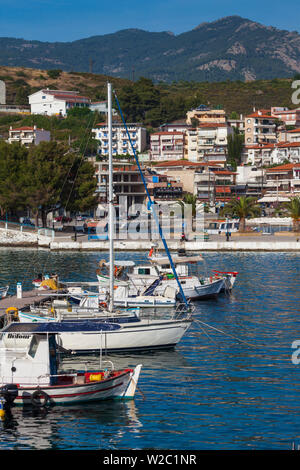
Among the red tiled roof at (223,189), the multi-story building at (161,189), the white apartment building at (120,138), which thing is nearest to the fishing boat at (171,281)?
the multi-story building at (161,189)

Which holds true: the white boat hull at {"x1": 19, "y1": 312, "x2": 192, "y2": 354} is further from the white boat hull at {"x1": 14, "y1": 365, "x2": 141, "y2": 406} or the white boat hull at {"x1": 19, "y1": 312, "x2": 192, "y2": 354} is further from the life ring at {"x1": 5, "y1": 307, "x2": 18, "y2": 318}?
the white boat hull at {"x1": 14, "y1": 365, "x2": 141, "y2": 406}

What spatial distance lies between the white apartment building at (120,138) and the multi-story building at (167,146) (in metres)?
5.51

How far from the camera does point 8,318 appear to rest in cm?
3691

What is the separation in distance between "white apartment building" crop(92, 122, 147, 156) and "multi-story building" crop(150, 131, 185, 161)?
5505 millimetres

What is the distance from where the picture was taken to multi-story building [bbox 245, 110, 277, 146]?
186 meters

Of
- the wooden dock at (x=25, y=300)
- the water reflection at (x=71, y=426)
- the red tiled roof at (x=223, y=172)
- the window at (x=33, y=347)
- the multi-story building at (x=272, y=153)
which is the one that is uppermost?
the multi-story building at (x=272, y=153)

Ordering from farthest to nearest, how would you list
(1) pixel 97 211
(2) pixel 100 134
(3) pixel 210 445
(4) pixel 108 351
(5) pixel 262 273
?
1. (2) pixel 100 134
2. (1) pixel 97 211
3. (5) pixel 262 273
4. (4) pixel 108 351
5. (3) pixel 210 445

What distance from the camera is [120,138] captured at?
185375 millimetres

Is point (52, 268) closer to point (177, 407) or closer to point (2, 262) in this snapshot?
point (2, 262)

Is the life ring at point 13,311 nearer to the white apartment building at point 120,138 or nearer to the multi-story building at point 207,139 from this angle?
the white apartment building at point 120,138

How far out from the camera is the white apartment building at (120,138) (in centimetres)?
18175

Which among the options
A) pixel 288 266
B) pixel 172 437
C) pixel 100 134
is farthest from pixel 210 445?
pixel 100 134

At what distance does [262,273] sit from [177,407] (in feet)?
134

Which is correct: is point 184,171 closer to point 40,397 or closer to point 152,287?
point 152,287
